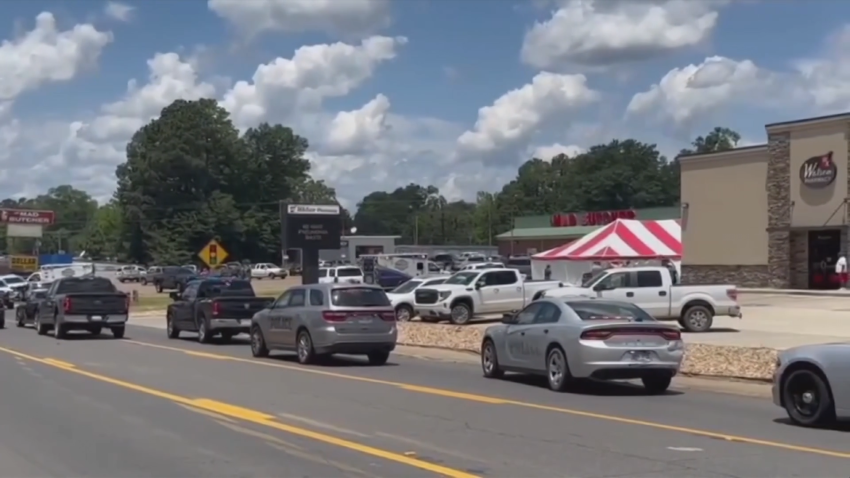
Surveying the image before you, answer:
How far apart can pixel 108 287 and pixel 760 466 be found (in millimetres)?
27961

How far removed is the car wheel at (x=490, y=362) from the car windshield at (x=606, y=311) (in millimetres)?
2487

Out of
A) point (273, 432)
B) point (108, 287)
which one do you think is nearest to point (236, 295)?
point (108, 287)

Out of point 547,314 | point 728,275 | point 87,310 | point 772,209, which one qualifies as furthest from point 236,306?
point 728,275

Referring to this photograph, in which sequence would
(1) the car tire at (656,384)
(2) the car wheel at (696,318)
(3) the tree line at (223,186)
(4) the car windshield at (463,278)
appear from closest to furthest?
(1) the car tire at (656,384) → (2) the car wheel at (696,318) → (4) the car windshield at (463,278) → (3) the tree line at (223,186)

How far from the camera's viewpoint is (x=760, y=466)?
10.6 metres

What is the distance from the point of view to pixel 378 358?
24391mm

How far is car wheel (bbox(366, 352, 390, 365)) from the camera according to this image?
2417cm

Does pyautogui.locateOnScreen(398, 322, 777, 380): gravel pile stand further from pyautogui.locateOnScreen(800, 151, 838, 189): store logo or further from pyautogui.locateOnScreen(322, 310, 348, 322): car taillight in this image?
pyautogui.locateOnScreen(800, 151, 838, 189): store logo

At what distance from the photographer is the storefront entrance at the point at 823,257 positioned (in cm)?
5019

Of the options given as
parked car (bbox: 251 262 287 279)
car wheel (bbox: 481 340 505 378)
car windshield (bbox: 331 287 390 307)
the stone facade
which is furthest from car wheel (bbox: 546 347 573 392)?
parked car (bbox: 251 262 287 279)

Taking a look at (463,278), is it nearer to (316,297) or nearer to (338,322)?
(316,297)

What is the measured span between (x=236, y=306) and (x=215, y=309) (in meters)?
0.58

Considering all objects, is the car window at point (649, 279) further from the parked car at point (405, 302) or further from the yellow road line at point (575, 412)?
the yellow road line at point (575, 412)

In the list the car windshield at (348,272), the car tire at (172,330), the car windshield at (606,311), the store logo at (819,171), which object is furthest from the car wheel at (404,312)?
the store logo at (819,171)
